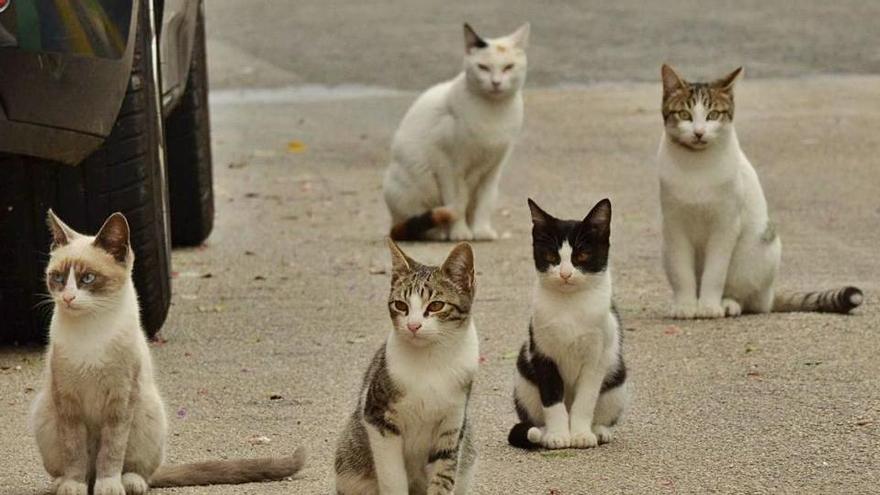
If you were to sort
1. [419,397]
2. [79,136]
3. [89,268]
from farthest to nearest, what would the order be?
1. [79,136]
2. [89,268]
3. [419,397]

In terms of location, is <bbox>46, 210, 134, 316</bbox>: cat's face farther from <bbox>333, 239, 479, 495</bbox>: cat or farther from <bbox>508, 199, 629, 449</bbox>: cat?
<bbox>508, 199, 629, 449</bbox>: cat

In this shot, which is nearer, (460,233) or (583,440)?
(583,440)

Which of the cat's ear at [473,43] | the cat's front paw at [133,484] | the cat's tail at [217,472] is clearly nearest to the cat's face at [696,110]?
the cat's ear at [473,43]

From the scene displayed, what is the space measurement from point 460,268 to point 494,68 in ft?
16.9

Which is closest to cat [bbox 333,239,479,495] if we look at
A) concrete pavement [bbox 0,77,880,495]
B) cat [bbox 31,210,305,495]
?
concrete pavement [bbox 0,77,880,495]

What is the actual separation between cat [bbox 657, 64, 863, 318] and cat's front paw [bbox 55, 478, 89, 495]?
11.1 ft

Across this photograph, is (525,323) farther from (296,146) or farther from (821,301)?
(296,146)

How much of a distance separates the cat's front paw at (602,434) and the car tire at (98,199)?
1.93 metres

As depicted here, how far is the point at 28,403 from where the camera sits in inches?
248

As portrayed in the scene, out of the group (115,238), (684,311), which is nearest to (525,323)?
(684,311)

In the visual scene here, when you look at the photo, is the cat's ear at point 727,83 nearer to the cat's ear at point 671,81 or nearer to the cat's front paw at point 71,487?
the cat's ear at point 671,81

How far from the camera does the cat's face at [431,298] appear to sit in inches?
191

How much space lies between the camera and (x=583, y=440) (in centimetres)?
570

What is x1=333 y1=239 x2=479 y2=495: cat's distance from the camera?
188 inches
